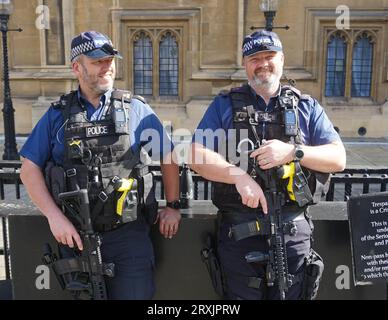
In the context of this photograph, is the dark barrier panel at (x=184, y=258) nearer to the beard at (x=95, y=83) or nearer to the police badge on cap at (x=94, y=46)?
the beard at (x=95, y=83)

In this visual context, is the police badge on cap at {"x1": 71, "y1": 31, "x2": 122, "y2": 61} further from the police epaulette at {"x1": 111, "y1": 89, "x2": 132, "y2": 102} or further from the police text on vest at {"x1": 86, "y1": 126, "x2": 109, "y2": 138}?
the police text on vest at {"x1": 86, "y1": 126, "x2": 109, "y2": 138}

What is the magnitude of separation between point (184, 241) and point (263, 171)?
3.13 ft

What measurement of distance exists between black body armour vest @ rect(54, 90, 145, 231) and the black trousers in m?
0.73

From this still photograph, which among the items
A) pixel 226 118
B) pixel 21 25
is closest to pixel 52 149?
pixel 226 118

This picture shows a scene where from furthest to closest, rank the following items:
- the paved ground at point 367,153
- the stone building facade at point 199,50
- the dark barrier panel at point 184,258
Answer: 1. the stone building facade at point 199,50
2. the paved ground at point 367,153
3. the dark barrier panel at point 184,258

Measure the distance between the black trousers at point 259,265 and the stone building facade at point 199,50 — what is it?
10777 mm

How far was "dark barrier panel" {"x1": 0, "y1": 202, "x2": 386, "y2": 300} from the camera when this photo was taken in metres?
2.93

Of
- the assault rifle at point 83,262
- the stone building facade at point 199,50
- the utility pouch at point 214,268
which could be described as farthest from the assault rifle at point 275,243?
the stone building facade at point 199,50

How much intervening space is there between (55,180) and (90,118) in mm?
418

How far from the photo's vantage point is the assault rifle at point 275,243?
2.29 metres

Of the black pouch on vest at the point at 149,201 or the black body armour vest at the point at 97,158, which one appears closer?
the black body armour vest at the point at 97,158

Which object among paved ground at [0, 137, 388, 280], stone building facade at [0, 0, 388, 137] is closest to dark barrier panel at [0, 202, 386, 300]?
paved ground at [0, 137, 388, 280]

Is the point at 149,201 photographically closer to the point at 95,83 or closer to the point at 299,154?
the point at 95,83

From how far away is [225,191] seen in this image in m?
2.50
